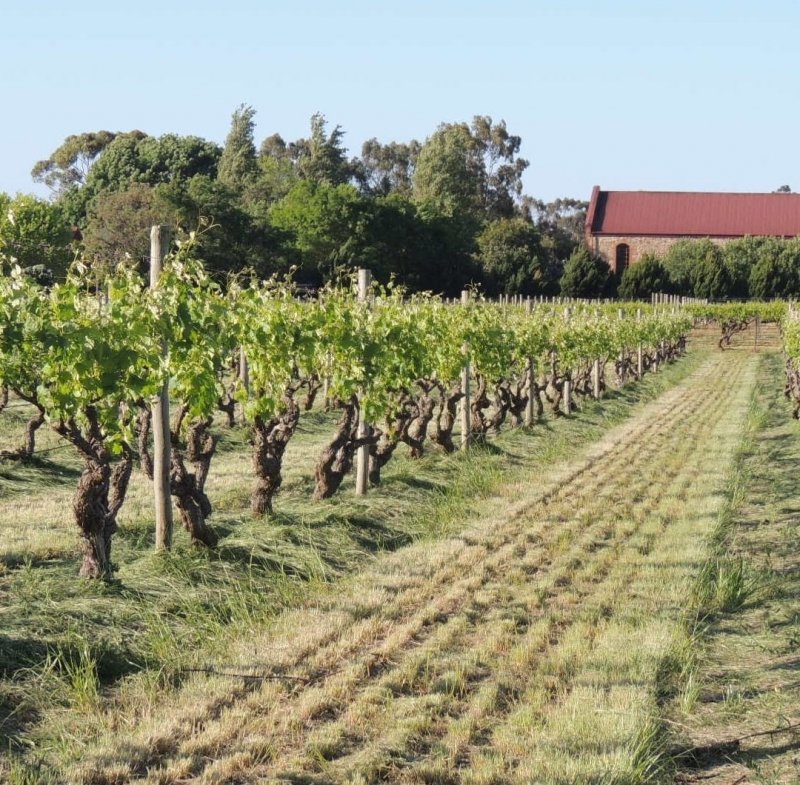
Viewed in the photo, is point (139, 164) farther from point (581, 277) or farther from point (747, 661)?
point (747, 661)

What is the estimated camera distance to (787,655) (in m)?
5.86

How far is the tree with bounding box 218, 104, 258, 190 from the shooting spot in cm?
6338

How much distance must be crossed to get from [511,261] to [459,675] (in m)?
52.6

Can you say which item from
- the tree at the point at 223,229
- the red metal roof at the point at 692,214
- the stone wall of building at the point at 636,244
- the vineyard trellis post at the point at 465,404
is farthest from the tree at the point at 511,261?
the vineyard trellis post at the point at 465,404

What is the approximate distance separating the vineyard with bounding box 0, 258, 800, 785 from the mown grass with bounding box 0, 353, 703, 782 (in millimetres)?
24

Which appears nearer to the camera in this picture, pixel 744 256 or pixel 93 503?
pixel 93 503

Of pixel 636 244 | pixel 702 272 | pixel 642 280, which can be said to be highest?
pixel 636 244

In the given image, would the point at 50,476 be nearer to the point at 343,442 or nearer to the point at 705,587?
the point at 343,442

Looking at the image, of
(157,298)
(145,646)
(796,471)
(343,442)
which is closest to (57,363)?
(157,298)

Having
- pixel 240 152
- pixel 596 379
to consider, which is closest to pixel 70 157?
pixel 240 152

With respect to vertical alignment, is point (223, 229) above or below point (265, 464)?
above

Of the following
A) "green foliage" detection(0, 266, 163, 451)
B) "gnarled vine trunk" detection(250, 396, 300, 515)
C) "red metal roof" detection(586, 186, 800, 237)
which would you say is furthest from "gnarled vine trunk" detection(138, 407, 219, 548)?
"red metal roof" detection(586, 186, 800, 237)

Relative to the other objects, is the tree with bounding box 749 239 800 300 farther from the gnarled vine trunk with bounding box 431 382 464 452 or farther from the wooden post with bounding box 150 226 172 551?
the wooden post with bounding box 150 226 172 551

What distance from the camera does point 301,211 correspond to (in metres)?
51.7
